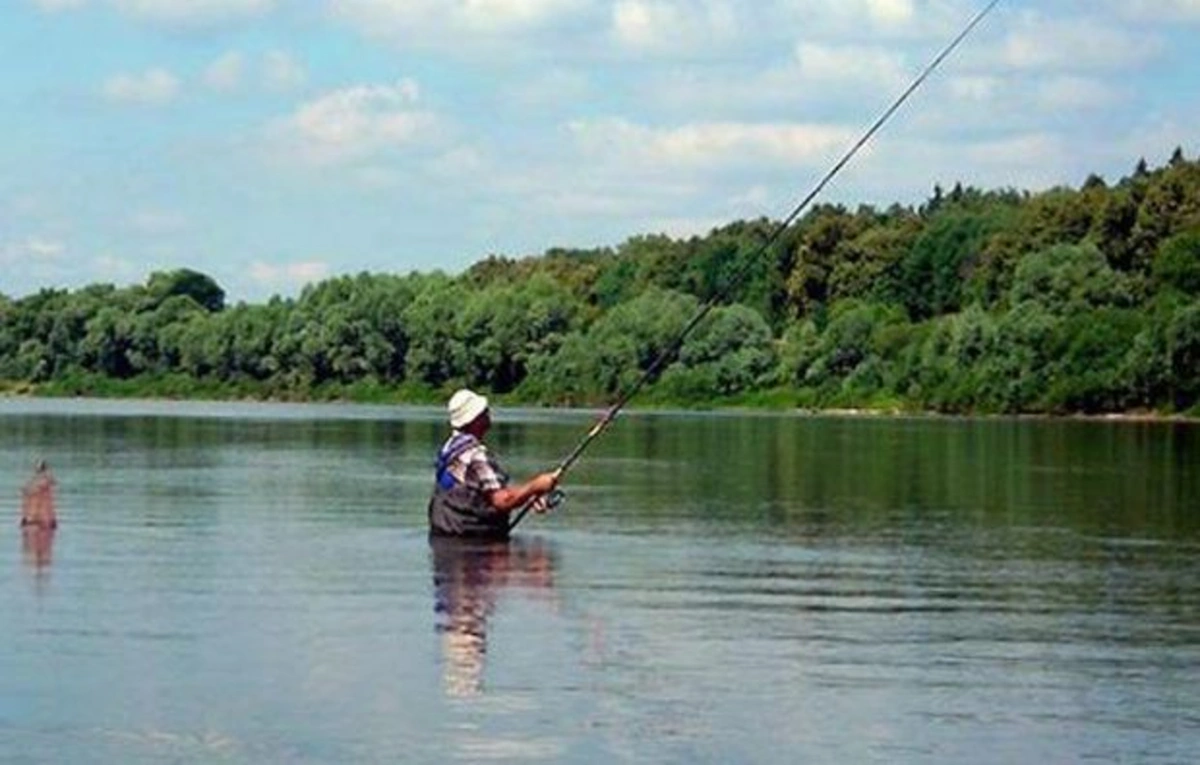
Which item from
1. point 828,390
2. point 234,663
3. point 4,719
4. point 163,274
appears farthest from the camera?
point 163,274

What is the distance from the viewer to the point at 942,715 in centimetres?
1486

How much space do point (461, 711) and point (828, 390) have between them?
12930 centimetres

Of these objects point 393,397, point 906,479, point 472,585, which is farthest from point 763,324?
point 472,585

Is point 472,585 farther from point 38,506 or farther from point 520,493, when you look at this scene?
point 38,506

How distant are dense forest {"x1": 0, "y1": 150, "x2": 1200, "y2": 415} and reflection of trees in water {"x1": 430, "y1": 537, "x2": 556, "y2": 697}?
309ft

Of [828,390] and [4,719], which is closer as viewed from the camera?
[4,719]

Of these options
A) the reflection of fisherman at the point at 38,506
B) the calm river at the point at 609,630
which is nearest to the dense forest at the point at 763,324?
the calm river at the point at 609,630

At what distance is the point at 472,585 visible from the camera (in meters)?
22.2

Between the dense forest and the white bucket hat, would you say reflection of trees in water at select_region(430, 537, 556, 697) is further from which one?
the dense forest

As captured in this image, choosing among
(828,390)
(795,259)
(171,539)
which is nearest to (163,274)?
(795,259)

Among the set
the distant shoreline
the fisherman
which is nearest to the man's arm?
the fisherman

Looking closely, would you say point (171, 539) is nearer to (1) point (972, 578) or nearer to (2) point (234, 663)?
(1) point (972, 578)

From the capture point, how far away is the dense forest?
12912 cm

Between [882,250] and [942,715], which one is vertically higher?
[882,250]
